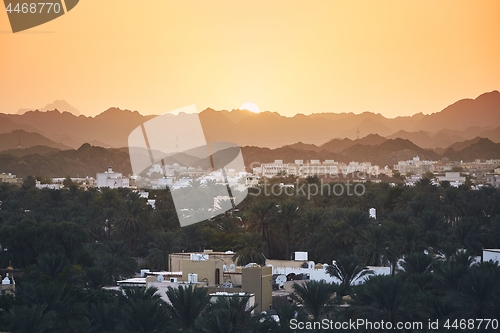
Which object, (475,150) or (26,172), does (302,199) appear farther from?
(475,150)

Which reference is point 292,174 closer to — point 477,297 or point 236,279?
point 236,279

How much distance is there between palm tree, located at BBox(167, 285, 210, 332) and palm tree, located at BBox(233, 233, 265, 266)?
10703mm

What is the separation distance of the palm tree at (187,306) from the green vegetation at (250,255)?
26mm

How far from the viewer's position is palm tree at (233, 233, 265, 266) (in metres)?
33.0

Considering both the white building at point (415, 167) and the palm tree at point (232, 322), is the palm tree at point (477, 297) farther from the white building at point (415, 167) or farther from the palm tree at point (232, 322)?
the white building at point (415, 167)

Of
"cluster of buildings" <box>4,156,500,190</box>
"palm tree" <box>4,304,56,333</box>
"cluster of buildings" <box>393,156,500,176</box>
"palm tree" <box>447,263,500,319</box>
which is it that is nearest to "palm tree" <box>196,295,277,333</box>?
"palm tree" <box>4,304,56,333</box>

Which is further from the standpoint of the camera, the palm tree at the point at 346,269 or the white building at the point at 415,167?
the white building at the point at 415,167

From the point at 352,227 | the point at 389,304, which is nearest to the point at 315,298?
the point at 389,304

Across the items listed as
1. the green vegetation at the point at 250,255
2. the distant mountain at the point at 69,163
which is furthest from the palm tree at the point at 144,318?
the distant mountain at the point at 69,163

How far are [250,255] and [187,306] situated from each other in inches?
460

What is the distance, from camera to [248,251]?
33375 mm

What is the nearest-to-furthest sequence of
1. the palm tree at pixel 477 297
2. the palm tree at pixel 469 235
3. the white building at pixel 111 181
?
the palm tree at pixel 477 297, the palm tree at pixel 469 235, the white building at pixel 111 181

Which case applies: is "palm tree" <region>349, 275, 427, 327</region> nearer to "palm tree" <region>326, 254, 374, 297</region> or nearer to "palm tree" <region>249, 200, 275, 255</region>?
"palm tree" <region>326, 254, 374, 297</region>

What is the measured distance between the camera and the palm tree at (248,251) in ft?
108
